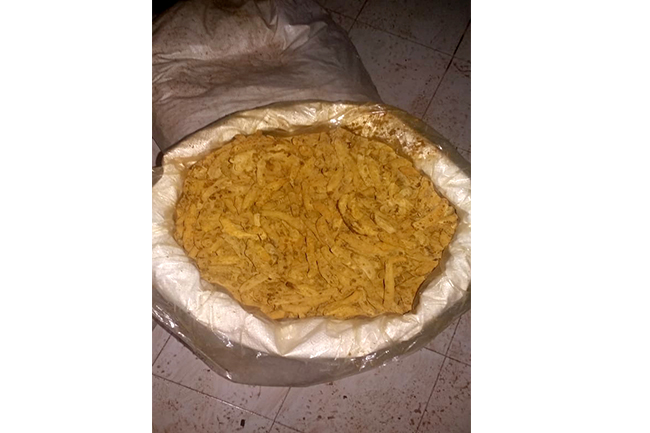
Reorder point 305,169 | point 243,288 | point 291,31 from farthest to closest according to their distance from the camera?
point 291,31 → point 305,169 → point 243,288

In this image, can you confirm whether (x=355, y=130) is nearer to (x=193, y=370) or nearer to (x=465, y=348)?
(x=465, y=348)

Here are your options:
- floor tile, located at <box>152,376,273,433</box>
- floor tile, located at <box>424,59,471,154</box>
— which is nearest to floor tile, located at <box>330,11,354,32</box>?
floor tile, located at <box>424,59,471,154</box>

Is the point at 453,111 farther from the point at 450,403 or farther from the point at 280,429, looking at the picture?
the point at 280,429

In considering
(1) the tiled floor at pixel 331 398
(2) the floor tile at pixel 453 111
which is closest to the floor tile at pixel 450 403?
(1) the tiled floor at pixel 331 398

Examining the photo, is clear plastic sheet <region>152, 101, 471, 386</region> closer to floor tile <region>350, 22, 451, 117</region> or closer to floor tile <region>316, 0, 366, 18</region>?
floor tile <region>350, 22, 451, 117</region>

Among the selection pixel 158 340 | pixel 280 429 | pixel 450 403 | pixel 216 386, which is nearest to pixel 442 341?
pixel 450 403

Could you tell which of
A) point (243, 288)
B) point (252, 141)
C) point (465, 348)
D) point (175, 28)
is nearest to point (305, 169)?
point (252, 141)
